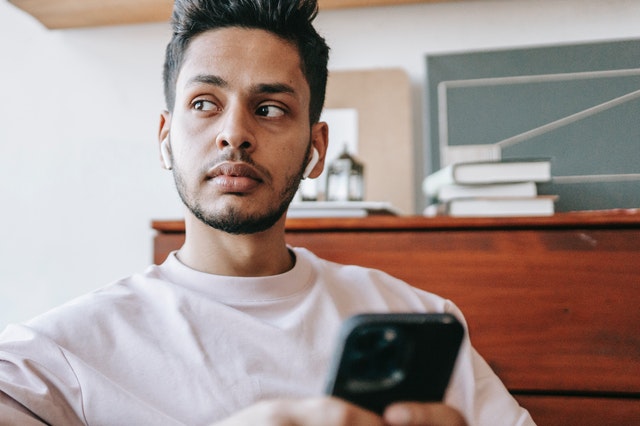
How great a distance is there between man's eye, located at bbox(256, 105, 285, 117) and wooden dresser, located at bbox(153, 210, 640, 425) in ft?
0.99

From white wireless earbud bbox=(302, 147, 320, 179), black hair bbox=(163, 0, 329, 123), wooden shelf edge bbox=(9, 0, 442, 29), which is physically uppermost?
wooden shelf edge bbox=(9, 0, 442, 29)

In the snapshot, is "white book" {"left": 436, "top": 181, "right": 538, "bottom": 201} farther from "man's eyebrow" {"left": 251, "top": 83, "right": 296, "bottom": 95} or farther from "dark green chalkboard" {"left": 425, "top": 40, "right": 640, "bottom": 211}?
"man's eyebrow" {"left": 251, "top": 83, "right": 296, "bottom": 95}

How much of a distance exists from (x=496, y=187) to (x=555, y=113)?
45 cm

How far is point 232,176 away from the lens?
86 centimetres

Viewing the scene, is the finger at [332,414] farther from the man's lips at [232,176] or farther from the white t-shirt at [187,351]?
the man's lips at [232,176]

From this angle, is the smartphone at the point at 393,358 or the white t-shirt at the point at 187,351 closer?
the smartphone at the point at 393,358

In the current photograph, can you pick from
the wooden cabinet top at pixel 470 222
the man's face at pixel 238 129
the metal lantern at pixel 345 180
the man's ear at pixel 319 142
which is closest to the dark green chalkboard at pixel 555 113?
the metal lantern at pixel 345 180

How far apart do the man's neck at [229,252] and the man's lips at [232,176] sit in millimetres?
98

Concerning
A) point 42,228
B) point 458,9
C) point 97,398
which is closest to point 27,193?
point 42,228

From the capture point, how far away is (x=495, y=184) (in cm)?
115

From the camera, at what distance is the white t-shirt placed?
28.1 inches

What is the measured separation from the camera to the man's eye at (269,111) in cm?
94

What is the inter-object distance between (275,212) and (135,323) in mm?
279

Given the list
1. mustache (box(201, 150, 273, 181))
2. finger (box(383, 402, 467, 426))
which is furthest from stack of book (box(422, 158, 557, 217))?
finger (box(383, 402, 467, 426))
